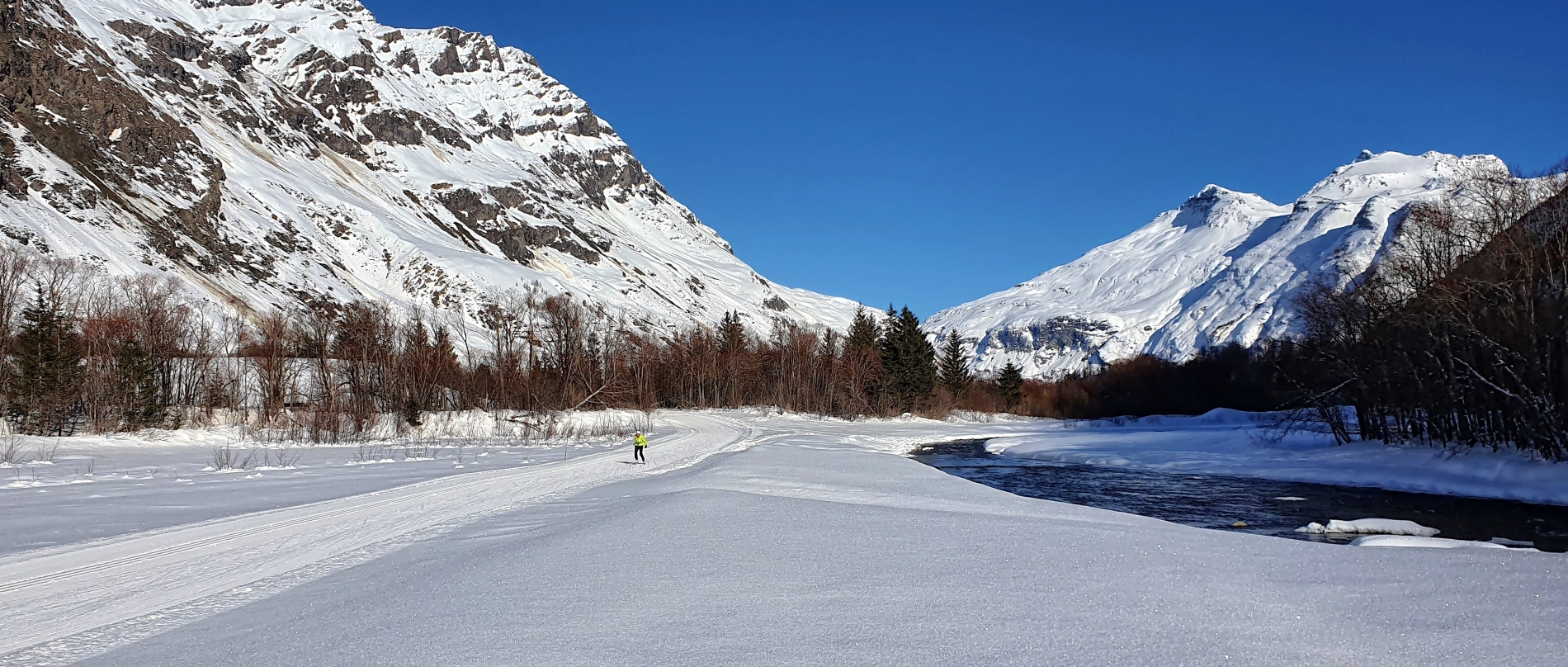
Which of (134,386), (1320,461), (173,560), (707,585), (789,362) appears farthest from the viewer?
(789,362)

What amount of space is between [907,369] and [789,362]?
12.8 meters

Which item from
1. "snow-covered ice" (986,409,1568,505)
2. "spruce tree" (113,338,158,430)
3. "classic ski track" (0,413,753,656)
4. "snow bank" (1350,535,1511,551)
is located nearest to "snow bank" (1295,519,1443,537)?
"snow bank" (1350,535,1511,551)

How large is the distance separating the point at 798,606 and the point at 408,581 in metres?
4.33

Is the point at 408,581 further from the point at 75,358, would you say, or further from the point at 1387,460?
the point at 75,358

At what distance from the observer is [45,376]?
124ft

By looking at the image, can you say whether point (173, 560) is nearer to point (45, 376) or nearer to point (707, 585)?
point (707, 585)

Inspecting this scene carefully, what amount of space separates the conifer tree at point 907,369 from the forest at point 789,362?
0.18 m

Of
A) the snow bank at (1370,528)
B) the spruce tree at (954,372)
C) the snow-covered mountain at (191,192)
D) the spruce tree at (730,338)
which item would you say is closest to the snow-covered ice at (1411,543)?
the snow bank at (1370,528)

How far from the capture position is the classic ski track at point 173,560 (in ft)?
25.8

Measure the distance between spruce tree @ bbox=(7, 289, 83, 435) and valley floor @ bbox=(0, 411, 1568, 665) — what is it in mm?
26166

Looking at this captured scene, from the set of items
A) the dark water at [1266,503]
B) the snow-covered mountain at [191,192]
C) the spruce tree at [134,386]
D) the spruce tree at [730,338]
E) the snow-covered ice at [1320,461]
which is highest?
the snow-covered mountain at [191,192]

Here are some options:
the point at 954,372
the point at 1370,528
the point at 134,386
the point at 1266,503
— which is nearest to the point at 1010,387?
the point at 954,372

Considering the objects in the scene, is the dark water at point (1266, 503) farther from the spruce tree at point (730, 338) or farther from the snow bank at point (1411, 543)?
the spruce tree at point (730, 338)

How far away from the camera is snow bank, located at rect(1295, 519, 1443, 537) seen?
16.9 metres
